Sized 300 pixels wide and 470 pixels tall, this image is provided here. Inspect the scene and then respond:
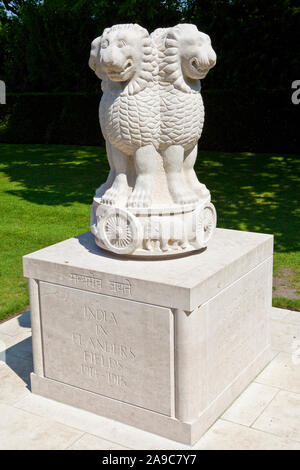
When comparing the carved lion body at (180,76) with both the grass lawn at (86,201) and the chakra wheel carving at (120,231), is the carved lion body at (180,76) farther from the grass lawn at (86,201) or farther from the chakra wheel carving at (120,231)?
the grass lawn at (86,201)

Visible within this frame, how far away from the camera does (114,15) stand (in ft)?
64.7

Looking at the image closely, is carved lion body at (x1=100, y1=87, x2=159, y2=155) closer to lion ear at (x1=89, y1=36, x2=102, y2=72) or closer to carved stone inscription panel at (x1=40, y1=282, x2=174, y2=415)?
lion ear at (x1=89, y1=36, x2=102, y2=72)

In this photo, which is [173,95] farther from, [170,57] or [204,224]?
[204,224]

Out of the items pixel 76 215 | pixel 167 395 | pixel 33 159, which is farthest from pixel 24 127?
pixel 167 395

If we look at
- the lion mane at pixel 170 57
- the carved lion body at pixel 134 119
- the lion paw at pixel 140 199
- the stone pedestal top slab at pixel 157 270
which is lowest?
the stone pedestal top slab at pixel 157 270

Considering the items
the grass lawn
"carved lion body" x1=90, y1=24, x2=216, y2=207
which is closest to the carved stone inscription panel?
"carved lion body" x1=90, y1=24, x2=216, y2=207

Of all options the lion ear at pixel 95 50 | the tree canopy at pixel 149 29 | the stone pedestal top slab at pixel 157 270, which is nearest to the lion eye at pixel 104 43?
the lion ear at pixel 95 50

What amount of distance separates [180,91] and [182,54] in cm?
33

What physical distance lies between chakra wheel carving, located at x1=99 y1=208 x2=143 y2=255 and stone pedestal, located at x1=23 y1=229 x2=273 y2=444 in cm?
14

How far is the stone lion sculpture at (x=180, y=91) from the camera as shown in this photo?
4.91 metres

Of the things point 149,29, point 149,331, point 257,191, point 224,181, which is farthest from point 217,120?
point 149,331

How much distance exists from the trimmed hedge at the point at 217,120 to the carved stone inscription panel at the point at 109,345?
14504mm

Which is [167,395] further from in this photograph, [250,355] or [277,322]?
[277,322]

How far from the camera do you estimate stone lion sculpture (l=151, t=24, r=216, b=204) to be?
4.91 metres
